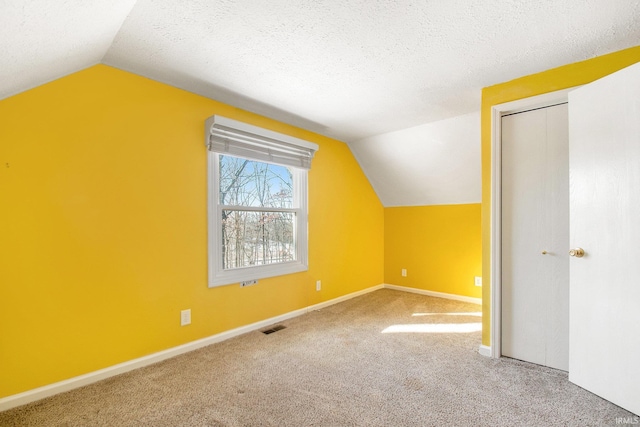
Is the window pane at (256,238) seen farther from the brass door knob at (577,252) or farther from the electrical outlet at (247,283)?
the brass door knob at (577,252)

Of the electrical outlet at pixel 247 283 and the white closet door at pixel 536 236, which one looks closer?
the white closet door at pixel 536 236

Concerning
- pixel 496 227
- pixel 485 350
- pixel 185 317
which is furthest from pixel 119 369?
pixel 496 227

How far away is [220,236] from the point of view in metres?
2.70

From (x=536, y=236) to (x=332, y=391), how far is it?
189 centimetres

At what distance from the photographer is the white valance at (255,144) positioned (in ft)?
8.41

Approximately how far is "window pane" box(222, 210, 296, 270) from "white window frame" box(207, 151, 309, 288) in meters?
0.06

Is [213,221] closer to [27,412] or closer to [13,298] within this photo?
[13,298]

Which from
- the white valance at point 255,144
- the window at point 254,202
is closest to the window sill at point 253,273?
the window at point 254,202

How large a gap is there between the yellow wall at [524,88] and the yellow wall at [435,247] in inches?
64.6

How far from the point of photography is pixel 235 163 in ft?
9.43

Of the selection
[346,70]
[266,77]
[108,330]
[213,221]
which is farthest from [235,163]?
[108,330]

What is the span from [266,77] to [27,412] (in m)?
2.59

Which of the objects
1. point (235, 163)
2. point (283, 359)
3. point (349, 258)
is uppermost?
point (235, 163)
